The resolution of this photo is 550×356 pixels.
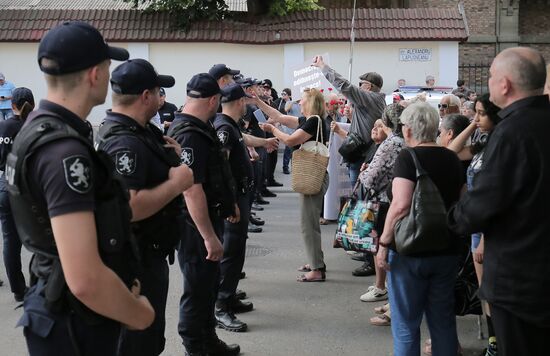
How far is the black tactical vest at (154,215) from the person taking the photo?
3279 mm

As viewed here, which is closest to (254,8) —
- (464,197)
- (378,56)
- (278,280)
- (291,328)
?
(378,56)

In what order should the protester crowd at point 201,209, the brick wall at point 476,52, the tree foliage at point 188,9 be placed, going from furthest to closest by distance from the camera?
1. the brick wall at point 476,52
2. the tree foliage at point 188,9
3. the protester crowd at point 201,209

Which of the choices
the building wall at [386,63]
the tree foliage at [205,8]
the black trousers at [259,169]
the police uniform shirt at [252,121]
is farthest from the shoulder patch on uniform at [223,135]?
the tree foliage at [205,8]

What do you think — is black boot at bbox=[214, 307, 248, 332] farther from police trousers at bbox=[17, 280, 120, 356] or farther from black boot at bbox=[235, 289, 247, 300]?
police trousers at bbox=[17, 280, 120, 356]

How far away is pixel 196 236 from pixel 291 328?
1520mm

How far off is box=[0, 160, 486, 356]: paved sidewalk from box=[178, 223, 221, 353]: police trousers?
0.49m

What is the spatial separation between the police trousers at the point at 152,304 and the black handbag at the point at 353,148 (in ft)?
13.9

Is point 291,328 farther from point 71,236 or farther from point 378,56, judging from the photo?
point 378,56

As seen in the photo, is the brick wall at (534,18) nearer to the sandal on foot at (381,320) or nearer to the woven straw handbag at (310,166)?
the woven straw handbag at (310,166)

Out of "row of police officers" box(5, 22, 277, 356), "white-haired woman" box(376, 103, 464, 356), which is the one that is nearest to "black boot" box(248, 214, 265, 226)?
"white-haired woman" box(376, 103, 464, 356)

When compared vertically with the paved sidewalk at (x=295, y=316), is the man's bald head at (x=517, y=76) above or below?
above

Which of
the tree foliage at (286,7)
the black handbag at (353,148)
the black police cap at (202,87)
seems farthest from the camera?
the tree foliage at (286,7)

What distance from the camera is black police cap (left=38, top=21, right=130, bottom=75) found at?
2.21 metres

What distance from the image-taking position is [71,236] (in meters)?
2.04
